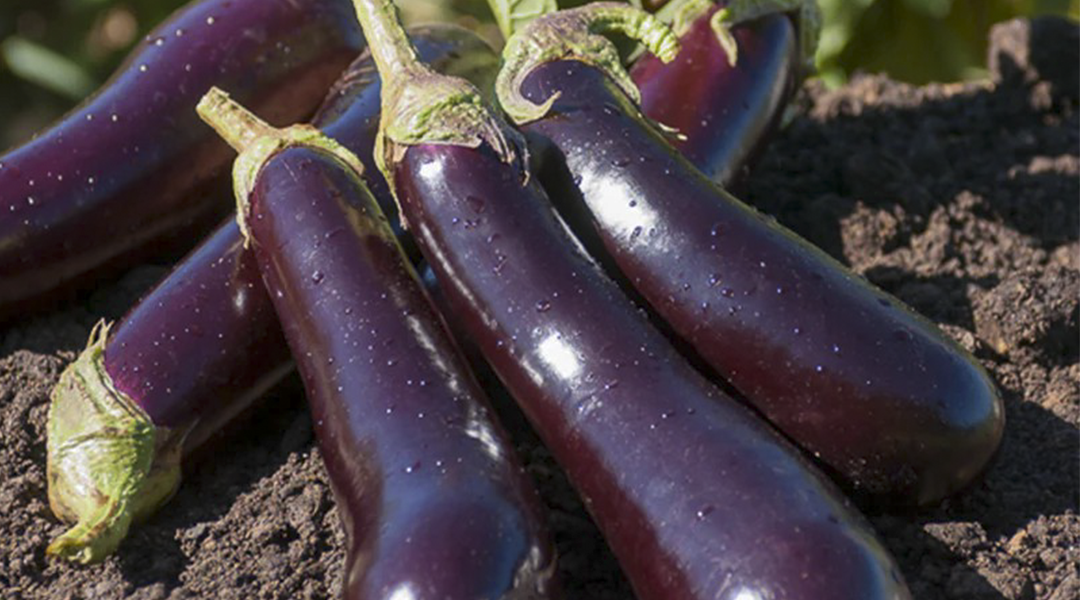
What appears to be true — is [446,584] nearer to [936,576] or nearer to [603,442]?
[603,442]

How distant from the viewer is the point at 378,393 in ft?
7.64

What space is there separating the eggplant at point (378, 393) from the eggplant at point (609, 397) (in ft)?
0.26

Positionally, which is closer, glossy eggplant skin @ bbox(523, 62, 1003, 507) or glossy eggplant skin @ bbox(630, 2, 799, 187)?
glossy eggplant skin @ bbox(523, 62, 1003, 507)

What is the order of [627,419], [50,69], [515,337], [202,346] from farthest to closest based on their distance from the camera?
[50,69] < [202,346] < [515,337] < [627,419]

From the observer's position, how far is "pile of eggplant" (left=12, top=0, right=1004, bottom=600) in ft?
7.10

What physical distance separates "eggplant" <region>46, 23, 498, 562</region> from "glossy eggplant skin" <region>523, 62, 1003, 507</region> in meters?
0.51

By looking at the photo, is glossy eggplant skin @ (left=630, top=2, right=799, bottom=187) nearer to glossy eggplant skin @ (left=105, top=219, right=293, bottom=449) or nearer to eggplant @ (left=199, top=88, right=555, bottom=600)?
eggplant @ (left=199, top=88, right=555, bottom=600)

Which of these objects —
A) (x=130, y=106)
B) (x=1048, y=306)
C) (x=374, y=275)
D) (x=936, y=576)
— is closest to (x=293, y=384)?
(x=374, y=275)

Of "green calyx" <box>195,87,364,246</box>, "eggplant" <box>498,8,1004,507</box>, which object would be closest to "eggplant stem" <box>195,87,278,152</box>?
"green calyx" <box>195,87,364,246</box>

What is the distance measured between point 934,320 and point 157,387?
129cm

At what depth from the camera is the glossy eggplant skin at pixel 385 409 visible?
2.12m

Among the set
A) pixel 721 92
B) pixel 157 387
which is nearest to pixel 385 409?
pixel 157 387

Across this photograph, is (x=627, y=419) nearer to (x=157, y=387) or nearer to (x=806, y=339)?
(x=806, y=339)

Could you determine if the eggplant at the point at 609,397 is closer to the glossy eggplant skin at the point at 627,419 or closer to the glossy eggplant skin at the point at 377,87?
the glossy eggplant skin at the point at 627,419
